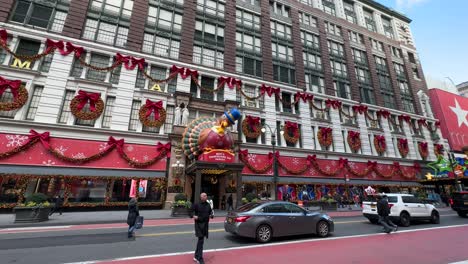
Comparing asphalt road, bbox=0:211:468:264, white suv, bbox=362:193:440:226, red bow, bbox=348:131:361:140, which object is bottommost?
asphalt road, bbox=0:211:468:264

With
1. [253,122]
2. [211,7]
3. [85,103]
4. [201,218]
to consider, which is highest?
[211,7]

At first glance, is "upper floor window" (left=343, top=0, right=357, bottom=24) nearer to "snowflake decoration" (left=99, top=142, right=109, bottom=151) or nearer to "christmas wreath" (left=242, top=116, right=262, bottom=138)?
"christmas wreath" (left=242, top=116, right=262, bottom=138)

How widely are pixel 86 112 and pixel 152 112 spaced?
18.8 ft

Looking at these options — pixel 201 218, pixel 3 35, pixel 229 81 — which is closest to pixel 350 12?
pixel 229 81

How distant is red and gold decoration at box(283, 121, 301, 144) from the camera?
27.2 metres

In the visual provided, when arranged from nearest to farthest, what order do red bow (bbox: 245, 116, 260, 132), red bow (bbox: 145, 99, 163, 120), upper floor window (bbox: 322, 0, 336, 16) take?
red bow (bbox: 145, 99, 163, 120) < red bow (bbox: 245, 116, 260, 132) < upper floor window (bbox: 322, 0, 336, 16)

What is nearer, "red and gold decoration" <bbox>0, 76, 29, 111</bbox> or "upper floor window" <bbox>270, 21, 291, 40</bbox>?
"red and gold decoration" <bbox>0, 76, 29, 111</bbox>

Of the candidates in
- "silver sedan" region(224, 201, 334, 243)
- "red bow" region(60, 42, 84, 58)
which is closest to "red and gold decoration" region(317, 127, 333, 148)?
"silver sedan" region(224, 201, 334, 243)

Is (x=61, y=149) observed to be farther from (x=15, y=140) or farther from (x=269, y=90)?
(x=269, y=90)

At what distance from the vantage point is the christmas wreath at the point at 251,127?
25.3 m

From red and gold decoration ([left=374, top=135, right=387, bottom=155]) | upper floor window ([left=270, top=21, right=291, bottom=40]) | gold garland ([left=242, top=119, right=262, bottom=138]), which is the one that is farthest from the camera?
upper floor window ([left=270, top=21, right=291, bottom=40])

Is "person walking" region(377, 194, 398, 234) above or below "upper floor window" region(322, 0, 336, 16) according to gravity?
below

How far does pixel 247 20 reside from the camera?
3206 cm

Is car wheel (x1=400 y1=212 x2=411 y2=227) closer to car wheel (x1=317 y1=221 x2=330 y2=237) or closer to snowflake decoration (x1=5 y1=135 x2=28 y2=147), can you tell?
car wheel (x1=317 y1=221 x2=330 y2=237)
